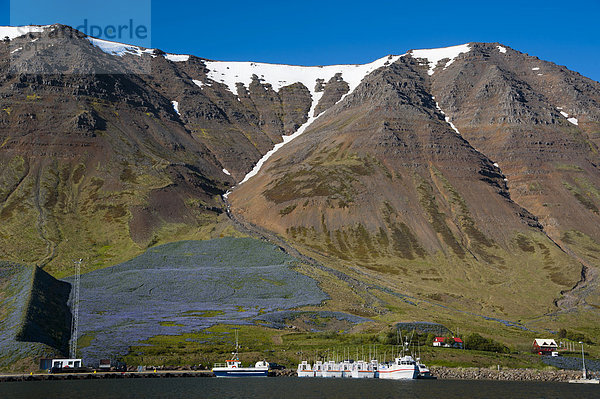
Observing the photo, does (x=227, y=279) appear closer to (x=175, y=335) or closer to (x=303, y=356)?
(x=175, y=335)

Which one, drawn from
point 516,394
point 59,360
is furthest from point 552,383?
point 59,360

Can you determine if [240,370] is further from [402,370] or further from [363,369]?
[402,370]

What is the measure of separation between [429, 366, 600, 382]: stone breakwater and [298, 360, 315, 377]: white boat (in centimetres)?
2307

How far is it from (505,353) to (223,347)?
59.4 metres

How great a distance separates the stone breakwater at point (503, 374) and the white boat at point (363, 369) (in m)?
11.2

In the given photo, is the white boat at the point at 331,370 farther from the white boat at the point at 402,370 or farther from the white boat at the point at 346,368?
the white boat at the point at 402,370

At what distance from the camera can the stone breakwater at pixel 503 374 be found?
372ft

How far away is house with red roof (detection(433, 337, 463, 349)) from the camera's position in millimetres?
135125

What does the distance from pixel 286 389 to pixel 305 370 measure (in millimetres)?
24609

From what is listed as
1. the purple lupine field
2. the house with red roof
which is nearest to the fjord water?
the purple lupine field

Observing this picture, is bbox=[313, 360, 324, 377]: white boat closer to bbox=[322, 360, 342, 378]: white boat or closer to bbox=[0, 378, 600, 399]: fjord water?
bbox=[322, 360, 342, 378]: white boat

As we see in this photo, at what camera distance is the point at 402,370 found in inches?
4449

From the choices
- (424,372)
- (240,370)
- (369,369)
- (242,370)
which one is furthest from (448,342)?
(240,370)

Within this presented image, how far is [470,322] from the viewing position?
172m
